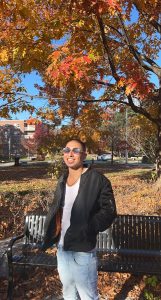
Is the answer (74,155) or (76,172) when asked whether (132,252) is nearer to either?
(76,172)

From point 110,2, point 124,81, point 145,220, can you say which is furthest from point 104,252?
point 124,81

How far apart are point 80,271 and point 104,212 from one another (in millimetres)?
568

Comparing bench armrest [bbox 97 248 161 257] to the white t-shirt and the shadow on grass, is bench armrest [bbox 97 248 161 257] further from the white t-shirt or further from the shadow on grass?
the shadow on grass

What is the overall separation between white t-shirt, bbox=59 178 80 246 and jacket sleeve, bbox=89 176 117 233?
22cm

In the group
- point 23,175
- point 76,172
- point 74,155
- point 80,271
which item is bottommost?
point 23,175

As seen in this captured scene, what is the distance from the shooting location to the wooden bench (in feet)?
16.8

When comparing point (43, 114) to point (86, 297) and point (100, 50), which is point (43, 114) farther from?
point (86, 297)

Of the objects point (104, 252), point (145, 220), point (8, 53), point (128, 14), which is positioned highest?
point (128, 14)

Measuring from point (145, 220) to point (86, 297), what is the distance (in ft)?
6.71

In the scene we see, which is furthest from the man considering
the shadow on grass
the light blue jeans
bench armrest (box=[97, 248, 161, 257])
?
the shadow on grass

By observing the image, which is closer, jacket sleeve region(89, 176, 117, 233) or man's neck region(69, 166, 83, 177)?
jacket sleeve region(89, 176, 117, 233)

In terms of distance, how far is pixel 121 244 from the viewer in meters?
5.53

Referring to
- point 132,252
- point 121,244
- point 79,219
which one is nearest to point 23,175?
point 121,244

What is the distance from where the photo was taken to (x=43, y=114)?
1326 cm
